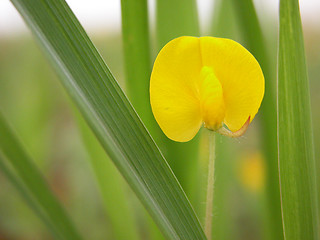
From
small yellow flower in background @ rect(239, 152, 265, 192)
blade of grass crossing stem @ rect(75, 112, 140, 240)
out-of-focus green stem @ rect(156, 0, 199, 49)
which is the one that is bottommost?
small yellow flower in background @ rect(239, 152, 265, 192)

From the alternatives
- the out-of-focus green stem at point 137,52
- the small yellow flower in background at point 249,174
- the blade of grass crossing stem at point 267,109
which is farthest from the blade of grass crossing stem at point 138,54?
the small yellow flower in background at point 249,174

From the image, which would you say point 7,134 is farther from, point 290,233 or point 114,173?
point 290,233

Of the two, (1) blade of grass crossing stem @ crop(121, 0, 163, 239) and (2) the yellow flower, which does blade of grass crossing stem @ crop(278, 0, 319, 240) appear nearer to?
(2) the yellow flower

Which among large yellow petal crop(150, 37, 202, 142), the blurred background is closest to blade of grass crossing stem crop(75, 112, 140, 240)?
the blurred background

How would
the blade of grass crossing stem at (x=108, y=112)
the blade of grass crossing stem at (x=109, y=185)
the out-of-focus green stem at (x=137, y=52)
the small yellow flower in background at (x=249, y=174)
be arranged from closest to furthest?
the blade of grass crossing stem at (x=108, y=112), the out-of-focus green stem at (x=137, y=52), the blade of grass crossing stem at (x=109, y=185), the small yellow flower in background at (x=249, y=174)

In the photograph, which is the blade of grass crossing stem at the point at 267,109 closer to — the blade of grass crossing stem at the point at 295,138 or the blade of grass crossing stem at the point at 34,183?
the blade of grass crossing stem at the point at 295,138

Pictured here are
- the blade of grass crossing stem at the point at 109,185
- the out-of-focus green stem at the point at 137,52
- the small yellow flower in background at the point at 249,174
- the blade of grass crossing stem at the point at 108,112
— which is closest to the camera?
the blade of grass crossing stem at the point at 108,112

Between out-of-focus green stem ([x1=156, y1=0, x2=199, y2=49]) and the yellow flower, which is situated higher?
out-of-focus green stem ([x1=156, y1=0, x2=199, y2=49])
